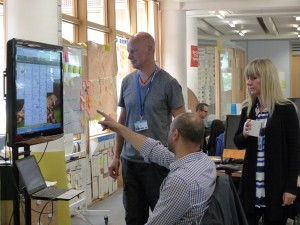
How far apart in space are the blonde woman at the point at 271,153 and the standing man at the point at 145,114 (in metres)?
0.47

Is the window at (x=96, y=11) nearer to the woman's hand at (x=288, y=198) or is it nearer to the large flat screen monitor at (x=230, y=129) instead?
the large flat screen monitor at (x=230, y=129)

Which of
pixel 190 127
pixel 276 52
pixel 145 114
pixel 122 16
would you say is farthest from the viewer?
pixel 276 52

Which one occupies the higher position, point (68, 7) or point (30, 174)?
point (68, 7)

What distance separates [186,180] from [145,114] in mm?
1023

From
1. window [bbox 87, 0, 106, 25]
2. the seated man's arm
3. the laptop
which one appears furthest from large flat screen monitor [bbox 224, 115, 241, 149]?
window [bbox 87, 0, 106, 25]

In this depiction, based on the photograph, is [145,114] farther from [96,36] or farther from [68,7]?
[96,36]

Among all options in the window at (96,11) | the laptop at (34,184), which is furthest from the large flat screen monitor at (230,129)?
the window at (96,11)

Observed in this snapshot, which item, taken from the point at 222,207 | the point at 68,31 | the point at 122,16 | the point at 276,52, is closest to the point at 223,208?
the point at 222,207

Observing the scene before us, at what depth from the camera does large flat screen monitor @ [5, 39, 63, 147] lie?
249cm

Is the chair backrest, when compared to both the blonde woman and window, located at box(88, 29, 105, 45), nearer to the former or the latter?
the blonde woman

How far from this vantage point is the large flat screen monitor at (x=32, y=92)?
2.49 m

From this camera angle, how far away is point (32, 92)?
8.75 feet

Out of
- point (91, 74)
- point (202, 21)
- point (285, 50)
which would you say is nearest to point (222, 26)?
point (202, 21)

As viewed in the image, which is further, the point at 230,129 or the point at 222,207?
the point at 230,129
